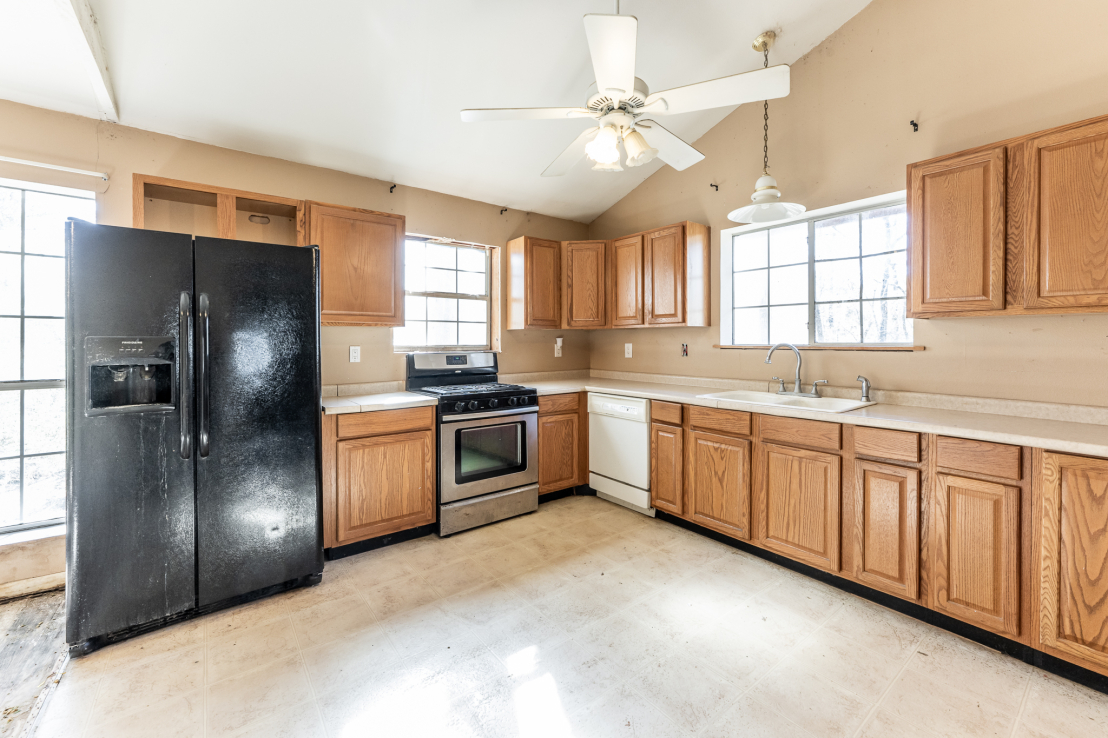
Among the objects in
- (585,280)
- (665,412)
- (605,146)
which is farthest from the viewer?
(585,280)

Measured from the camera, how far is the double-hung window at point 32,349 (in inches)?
94.0

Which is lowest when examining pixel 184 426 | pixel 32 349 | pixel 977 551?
pixel 977 551

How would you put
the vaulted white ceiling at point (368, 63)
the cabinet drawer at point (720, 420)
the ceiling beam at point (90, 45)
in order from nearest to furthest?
1. the ceiling beam at point (90, 45)
2. the vaulted white ceiling at point (368, 63)
3. the cabinet drawer at point (720, 420)

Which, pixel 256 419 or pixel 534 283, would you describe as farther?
pixel 534 283

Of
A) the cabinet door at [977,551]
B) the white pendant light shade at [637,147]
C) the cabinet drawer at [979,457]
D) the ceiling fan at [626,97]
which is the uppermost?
the ceiling fan at [626,97]

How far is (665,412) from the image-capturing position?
3.15m

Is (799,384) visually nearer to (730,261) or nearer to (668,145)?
(730,261)

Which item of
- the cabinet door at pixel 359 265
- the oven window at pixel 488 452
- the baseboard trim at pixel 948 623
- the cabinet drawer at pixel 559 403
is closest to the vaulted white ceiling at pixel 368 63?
the cabinet door at pixel 359 265

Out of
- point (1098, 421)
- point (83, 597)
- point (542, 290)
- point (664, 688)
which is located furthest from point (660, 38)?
point (83, 597)

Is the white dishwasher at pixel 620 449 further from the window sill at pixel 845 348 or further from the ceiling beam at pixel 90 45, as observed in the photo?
the ceiling beam at pixel 90 45

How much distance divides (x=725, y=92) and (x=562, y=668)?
2.43 meters

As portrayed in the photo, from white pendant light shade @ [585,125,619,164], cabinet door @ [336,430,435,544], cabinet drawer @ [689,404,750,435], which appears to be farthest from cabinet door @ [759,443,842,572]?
cabinet door @ [336,430,435,544]

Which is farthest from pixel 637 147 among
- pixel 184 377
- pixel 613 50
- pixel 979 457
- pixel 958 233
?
pixel 184 377

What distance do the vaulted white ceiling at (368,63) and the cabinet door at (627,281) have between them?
38.9 inches
